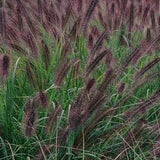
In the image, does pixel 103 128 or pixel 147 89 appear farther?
pixel 147 89

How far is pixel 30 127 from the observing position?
6.86 feet

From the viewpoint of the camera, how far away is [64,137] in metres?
2.20

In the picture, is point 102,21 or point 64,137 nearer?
point 64,137

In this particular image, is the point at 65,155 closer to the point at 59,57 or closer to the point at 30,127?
the point at 30,127

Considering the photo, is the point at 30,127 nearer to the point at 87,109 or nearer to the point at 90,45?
the point at 87,109

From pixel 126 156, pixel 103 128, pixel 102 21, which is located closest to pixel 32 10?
pixel 102 21

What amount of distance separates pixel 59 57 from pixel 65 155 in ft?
2.77

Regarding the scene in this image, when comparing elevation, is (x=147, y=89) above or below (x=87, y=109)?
below

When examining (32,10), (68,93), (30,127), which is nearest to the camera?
(30,127)

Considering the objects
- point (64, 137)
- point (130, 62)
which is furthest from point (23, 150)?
point (130, 62)

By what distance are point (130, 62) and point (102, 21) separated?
1105 millimetres

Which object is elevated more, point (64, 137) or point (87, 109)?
point (87, 109)

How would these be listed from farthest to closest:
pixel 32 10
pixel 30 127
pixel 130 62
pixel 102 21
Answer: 1. pixel 32 10
2. pixel 102 21
3. pixel 130 62
4. pixel 30 127

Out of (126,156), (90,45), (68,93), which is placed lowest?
(126,156)
